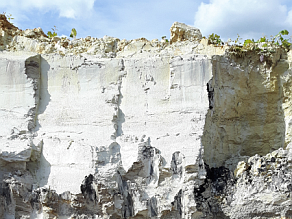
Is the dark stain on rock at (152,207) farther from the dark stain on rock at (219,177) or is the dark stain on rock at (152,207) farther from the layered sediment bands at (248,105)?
the layered sediment bands at (248,105)

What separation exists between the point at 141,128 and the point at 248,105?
305cm

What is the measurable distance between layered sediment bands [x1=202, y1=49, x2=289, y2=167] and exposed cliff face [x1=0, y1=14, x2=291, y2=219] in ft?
0.09

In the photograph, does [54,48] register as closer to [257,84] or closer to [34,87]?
[34,87]

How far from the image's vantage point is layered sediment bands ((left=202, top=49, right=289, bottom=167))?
34.0 feet

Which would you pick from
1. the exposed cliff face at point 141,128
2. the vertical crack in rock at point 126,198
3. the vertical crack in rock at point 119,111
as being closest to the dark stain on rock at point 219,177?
the exposed cliff face at point 141,128

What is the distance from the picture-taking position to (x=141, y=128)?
998 centimetres

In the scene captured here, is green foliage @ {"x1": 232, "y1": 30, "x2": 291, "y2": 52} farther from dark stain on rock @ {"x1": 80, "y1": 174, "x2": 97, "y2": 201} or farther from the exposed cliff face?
dark stain on rock @ {"x1": 80, "y1": 174, "x2": 97, "y2": 201}

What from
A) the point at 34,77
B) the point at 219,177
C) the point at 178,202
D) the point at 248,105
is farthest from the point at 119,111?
the point at 248,105

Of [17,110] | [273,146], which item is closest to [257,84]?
[273,146]

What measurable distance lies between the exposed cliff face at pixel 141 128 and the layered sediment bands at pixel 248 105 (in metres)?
0.03

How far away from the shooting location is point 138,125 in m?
10.0

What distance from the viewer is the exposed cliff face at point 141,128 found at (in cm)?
917

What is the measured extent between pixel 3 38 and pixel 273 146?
7851 mm

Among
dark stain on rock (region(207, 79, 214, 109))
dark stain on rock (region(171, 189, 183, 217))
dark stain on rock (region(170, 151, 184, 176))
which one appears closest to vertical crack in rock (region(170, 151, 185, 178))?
dark stain on rock (region(170, 151, 184, 176))
